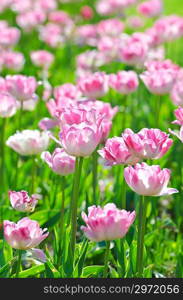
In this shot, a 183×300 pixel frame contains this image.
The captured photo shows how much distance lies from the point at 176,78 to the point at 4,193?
879 mm

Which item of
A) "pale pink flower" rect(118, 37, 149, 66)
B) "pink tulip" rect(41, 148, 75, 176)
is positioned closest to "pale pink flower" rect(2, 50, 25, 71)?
"pale pink flower" rect(118, 37, 149, 66)

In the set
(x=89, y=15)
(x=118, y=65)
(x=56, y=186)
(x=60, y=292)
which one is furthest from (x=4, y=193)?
(x=89, y=15)

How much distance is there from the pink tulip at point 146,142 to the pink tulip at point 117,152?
1.1 inches

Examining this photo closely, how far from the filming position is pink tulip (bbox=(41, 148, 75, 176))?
228cm

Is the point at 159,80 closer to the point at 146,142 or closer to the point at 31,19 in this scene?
the point at 146,142

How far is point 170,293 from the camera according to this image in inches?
78.1

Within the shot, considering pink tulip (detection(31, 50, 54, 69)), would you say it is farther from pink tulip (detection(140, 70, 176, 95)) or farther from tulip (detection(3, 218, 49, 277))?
tulip (detection(3, 218, 49, 277))

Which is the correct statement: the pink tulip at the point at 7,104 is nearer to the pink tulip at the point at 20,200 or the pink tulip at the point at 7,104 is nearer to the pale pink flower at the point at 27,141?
the pale pink flower at the point at 27,141

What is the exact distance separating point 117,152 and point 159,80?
3.00 ft

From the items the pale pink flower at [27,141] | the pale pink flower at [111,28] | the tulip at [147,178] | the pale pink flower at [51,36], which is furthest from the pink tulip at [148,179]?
the pale pink flower at [51,36]

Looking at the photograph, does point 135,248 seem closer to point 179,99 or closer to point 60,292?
point 60,292

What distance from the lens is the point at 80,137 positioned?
1.98 meters

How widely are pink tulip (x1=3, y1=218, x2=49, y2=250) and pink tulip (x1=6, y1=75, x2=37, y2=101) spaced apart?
1.01 metres

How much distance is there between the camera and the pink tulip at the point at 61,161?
228cm
